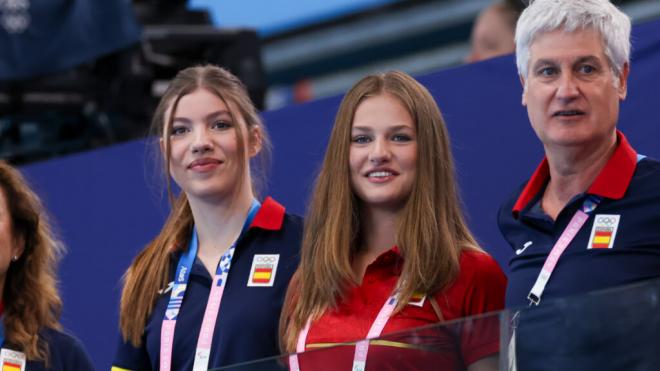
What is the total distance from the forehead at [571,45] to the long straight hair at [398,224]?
347 millimetres

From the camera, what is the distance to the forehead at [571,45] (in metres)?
2.72

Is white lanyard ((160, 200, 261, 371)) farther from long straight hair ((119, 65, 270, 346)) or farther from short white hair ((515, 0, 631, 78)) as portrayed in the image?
short white hair ((515, 0, 631, 78))

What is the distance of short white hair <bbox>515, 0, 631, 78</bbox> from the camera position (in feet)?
8.93

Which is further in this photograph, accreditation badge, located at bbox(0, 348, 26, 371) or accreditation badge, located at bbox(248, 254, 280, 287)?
accreditation badge, located at bbox(0, 348, 26, 371)

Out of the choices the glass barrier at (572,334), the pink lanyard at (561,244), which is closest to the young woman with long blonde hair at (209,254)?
the pink lanyard at (561,244)

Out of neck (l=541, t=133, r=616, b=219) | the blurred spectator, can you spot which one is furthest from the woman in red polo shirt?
the blurred spectator

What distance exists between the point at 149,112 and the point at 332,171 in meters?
2.74

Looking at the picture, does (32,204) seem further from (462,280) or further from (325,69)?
(325,69)

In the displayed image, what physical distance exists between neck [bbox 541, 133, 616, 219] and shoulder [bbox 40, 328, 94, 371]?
129cm

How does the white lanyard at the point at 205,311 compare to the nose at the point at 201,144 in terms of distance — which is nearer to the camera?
the white lanyard at the point at 205,311

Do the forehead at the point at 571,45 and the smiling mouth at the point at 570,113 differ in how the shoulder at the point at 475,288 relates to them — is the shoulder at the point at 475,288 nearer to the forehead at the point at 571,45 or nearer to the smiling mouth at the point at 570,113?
the smiling mouth at the point at 570,113

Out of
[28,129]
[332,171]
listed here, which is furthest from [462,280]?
[28,129]

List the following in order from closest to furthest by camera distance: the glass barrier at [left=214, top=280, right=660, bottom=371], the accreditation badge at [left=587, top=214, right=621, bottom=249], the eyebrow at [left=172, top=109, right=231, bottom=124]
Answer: the glass barrier at [left=214, top=280, right=660, bottom=371], the accreditation badge at [left=587, top=214, right=621, bottom=249], the eyebrow at [left=172, top=109, right=231, bottom=124]

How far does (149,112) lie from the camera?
5594 mm
